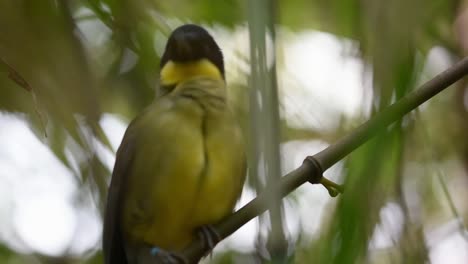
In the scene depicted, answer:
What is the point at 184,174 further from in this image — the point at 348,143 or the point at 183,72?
the point at 348,143

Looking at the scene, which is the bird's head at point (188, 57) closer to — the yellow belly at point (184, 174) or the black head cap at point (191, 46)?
the black head cap at point (191, 46)

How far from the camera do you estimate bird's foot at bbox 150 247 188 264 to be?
163 centimetres

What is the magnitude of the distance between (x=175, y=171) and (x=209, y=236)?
0.46 ft

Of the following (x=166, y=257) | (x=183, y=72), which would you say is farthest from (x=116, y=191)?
(x=183, y=72)

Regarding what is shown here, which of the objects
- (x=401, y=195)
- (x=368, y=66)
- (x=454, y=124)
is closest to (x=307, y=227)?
(x=401, y=195)

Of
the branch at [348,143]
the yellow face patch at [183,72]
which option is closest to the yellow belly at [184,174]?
the yellow face patch at [183,72]

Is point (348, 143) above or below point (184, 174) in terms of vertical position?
below

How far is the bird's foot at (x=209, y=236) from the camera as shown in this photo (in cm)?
160

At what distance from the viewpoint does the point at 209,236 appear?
1.64 m

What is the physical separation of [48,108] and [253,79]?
1.01 m

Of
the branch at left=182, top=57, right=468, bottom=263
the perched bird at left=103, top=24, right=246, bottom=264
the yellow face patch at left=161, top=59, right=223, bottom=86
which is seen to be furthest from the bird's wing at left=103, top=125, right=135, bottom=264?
the branch at left=182, top=57, right=468, bottom=263

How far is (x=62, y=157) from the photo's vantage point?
1.70 m

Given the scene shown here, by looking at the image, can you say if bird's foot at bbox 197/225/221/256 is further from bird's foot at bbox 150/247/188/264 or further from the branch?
the branch

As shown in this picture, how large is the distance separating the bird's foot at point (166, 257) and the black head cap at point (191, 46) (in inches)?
16.2
